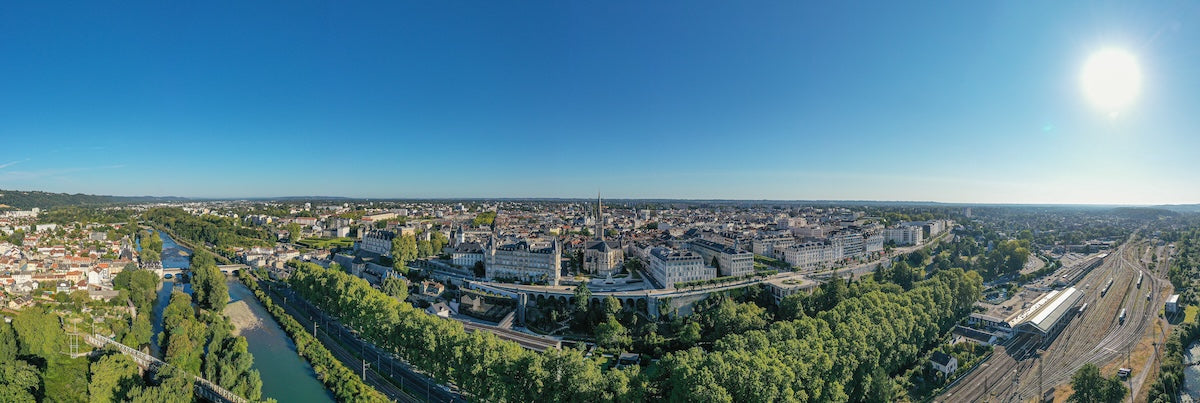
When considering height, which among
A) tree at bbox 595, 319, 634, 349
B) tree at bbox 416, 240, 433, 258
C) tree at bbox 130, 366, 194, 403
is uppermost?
tree at bbox 416, 240, 433, 258

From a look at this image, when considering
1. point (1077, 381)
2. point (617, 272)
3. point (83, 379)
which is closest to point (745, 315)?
point (1077, 381)

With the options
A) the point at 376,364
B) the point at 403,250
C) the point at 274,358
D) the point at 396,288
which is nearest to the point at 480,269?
the point at 396,288

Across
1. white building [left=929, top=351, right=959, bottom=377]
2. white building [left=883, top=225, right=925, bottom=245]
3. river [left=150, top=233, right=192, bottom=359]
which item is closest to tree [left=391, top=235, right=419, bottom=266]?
river [left=150, top=233, right=192, bottom=359]

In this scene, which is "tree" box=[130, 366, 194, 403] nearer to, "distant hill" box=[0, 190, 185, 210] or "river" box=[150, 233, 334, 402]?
"river" box=[150, 233, 334, 402]

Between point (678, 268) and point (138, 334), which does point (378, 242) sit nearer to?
point (138, 334)

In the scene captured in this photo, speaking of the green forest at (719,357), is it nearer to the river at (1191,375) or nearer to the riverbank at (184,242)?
the river at (1191,375)

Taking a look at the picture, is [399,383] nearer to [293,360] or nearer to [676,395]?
[293,360]

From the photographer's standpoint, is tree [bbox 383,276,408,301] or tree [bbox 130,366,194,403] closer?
tree [bbox 130,366,194,403]

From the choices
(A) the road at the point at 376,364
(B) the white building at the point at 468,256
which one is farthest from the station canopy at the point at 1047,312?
(B) the white building at the point at 468,256
